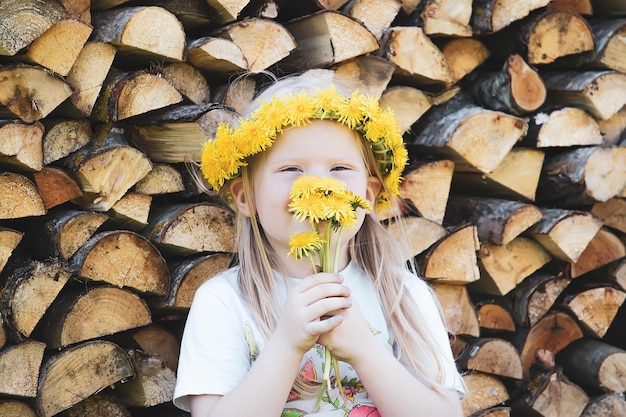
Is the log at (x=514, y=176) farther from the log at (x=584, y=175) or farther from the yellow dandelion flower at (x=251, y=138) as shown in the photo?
the yellow dandelion flower at (x=251, y=138)

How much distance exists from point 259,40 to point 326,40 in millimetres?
183

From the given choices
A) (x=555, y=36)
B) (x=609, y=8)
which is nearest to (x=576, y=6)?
(x=609, y=8)

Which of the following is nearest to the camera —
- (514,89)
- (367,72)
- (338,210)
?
(338,210)

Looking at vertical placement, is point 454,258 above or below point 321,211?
below

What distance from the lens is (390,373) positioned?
1675mm

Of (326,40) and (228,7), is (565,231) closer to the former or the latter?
(326,40)

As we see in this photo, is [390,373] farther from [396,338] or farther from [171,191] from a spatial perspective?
[171,191]

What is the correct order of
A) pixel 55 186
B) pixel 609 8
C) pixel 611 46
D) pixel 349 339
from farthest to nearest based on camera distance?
1. pixel 609 8
2. pixel 611 46
3. pixel 55 186
4. pixel 349 339

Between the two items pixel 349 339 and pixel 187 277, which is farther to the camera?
Result: pixel 187 277

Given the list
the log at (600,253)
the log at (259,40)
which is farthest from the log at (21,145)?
the log at (600,253)

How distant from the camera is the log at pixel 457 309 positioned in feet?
8.04

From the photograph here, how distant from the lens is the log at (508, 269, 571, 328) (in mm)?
2568

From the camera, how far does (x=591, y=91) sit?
8.50 feet

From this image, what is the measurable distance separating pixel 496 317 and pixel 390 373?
985 millimetres
